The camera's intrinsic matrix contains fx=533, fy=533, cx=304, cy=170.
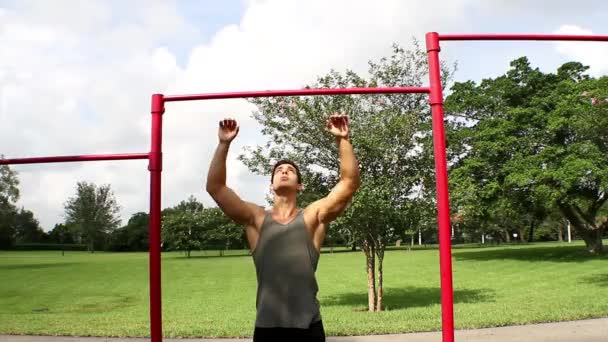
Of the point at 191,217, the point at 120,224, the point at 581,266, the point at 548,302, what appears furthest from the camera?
the point at 120,224

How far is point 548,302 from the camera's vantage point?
10.5 m

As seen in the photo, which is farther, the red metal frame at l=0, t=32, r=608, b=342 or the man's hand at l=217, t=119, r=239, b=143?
the red metal frame at l=0, t=32, r=608, b=342

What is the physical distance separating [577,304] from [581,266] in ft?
39.9

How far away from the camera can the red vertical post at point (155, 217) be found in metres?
3.21

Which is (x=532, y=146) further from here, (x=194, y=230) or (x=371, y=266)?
(x=194, y=230)

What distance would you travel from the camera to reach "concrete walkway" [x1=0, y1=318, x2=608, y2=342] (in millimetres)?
6441

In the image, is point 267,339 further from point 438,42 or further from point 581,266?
point 581,266

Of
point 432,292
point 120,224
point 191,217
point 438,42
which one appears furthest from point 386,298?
point 120,224

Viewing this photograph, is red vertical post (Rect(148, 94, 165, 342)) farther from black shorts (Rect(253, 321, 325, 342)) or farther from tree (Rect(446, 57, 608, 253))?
tree (Rect(446, 57, 608, 253))

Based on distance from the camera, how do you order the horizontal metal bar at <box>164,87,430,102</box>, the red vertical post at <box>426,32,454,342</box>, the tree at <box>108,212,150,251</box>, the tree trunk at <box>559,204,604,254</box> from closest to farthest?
1. the red vertical post at <box>426,32,454,342</box>
2. the horizontal metal bar at <box>164,87,430,102</box>
3. the tree trunk at <box>559,204,604,254</box>
4. the tree at <box>108,212,150,251</box>

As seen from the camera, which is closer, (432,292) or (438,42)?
(438,42)

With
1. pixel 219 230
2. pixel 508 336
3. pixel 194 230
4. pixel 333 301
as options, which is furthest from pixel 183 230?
pixel 508 336

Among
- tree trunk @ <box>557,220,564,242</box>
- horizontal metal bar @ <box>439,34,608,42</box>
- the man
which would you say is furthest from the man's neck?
tree trunk @ <box>557,220,564,242</box>

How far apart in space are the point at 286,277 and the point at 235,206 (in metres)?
0.47
